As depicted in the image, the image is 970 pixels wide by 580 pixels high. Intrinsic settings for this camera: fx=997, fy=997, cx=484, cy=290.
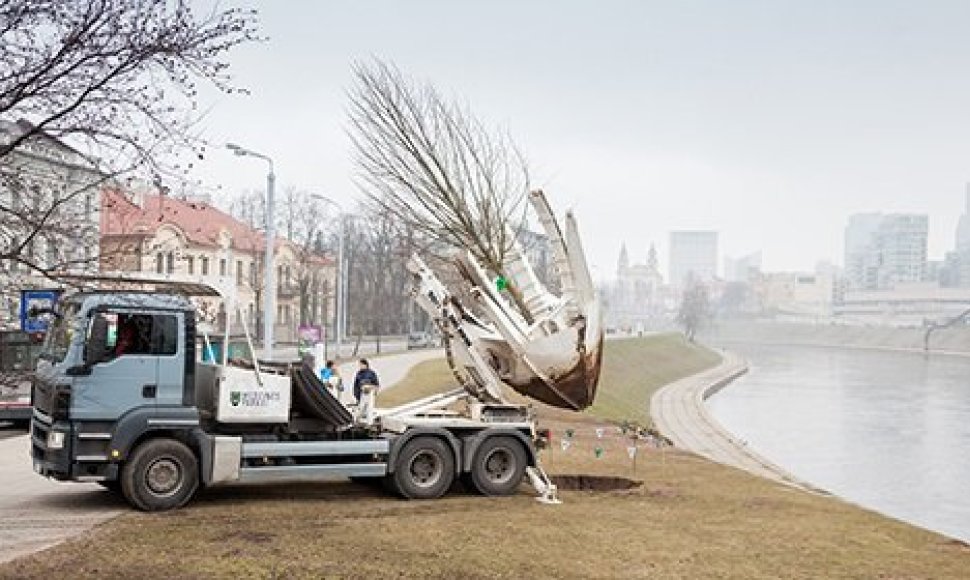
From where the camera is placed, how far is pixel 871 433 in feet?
131

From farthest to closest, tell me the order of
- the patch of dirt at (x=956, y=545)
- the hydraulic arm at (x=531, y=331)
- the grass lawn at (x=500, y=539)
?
1. the hydraulic arm at (x=531, y=331)
2. the patch of dirt at (x=956, y=545)
3. the grass lawn at (x=500, y=539)

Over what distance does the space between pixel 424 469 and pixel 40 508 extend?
4.72 m

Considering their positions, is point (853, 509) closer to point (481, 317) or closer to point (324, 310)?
point (481, 317)

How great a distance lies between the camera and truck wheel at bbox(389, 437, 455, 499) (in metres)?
13.0

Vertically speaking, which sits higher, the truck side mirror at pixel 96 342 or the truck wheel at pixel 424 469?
the truck side mirror at pixel 96 342

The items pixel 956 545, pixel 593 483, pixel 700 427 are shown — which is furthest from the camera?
pixel 700 427

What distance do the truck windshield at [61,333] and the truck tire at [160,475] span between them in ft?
4.78

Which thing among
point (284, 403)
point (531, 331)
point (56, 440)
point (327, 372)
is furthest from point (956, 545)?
point (327, 372)

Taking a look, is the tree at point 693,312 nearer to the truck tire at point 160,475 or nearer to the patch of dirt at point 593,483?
the patch of dirt at point 593,483

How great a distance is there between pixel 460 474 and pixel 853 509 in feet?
20.1

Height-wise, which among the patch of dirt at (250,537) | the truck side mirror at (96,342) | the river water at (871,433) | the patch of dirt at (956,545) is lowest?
the river water at (871,433)

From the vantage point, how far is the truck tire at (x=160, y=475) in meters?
11.5

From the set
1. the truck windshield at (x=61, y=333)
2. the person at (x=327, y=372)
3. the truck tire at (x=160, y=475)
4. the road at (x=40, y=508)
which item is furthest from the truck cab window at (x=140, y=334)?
the person at (x=327, y=372)

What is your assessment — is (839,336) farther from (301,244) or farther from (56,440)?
(56,440)
